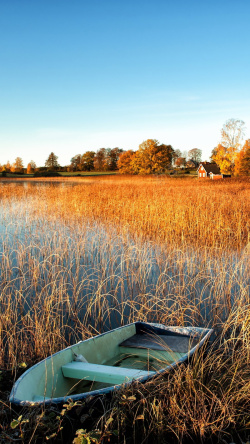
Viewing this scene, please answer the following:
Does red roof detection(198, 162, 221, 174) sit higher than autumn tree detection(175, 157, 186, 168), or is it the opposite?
autumn tree detection(175, 157, 186, 168)

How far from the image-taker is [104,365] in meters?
2.96

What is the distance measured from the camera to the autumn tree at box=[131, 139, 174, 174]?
58719mm

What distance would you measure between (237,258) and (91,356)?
459cm

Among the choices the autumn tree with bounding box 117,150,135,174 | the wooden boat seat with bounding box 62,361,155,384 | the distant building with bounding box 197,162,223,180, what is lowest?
the wooden boat seat with bounding box 62,361,155,384

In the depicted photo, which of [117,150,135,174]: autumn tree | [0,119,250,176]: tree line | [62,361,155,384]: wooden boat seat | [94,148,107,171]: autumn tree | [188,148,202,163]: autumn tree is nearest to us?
[62,361,155,384]: wooden boat seat

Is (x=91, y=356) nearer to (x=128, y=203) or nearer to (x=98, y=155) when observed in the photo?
(x=128, y=203)

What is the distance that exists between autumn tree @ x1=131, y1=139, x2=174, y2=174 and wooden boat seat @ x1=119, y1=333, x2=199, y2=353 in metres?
55.1

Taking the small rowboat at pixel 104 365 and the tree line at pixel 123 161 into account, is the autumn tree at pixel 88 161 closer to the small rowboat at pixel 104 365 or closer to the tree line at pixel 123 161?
the tree line at pixel 123 161

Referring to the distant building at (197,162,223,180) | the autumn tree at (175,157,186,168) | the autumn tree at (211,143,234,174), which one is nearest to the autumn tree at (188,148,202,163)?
the autumn tree at (175,157,186,168)

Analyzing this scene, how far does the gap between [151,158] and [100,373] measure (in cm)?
5798

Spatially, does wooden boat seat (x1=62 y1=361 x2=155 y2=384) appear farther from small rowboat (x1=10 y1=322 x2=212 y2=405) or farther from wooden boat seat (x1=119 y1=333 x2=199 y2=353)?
wooden boat seat (x1=119 y1=333 x2=199 y2=353)

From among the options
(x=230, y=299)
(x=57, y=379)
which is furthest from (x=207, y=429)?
(x=230, y=299)

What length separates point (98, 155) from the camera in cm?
8969

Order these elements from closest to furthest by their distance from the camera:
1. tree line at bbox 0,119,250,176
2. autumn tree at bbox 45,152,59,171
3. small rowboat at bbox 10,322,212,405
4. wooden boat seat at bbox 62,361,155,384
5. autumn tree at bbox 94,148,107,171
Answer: small rowboat at bbox 10,322,212,405
wooden boat seat at bbox 62,361,155,384
tree line at bbox 0,119,250,176
autumn tree at bbox 94,148,107,171
autumn tree at bbox 45,152,59,171
